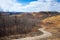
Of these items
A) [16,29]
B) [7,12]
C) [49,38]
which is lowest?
[49,38]

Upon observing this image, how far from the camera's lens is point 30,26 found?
218cm

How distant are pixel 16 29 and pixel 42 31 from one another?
44 centimetres

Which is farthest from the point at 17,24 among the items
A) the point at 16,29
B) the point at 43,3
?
the point at 43,3

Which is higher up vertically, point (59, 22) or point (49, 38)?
point (59, 22)

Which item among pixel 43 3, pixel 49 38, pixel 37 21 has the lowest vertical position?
pixel 49 38

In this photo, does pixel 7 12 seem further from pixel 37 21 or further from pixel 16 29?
pixel 37 21

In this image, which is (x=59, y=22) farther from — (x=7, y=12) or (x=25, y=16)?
(x=7, y=12)

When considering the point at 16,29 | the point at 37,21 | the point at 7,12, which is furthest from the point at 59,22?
the point at 7,12

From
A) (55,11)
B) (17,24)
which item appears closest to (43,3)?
(55,11)

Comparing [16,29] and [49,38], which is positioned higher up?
[16,29]

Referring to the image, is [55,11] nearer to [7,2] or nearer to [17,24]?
[17,24]

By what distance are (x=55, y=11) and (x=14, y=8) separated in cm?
69

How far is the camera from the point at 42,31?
2164 millimetres

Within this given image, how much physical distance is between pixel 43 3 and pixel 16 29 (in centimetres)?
63
